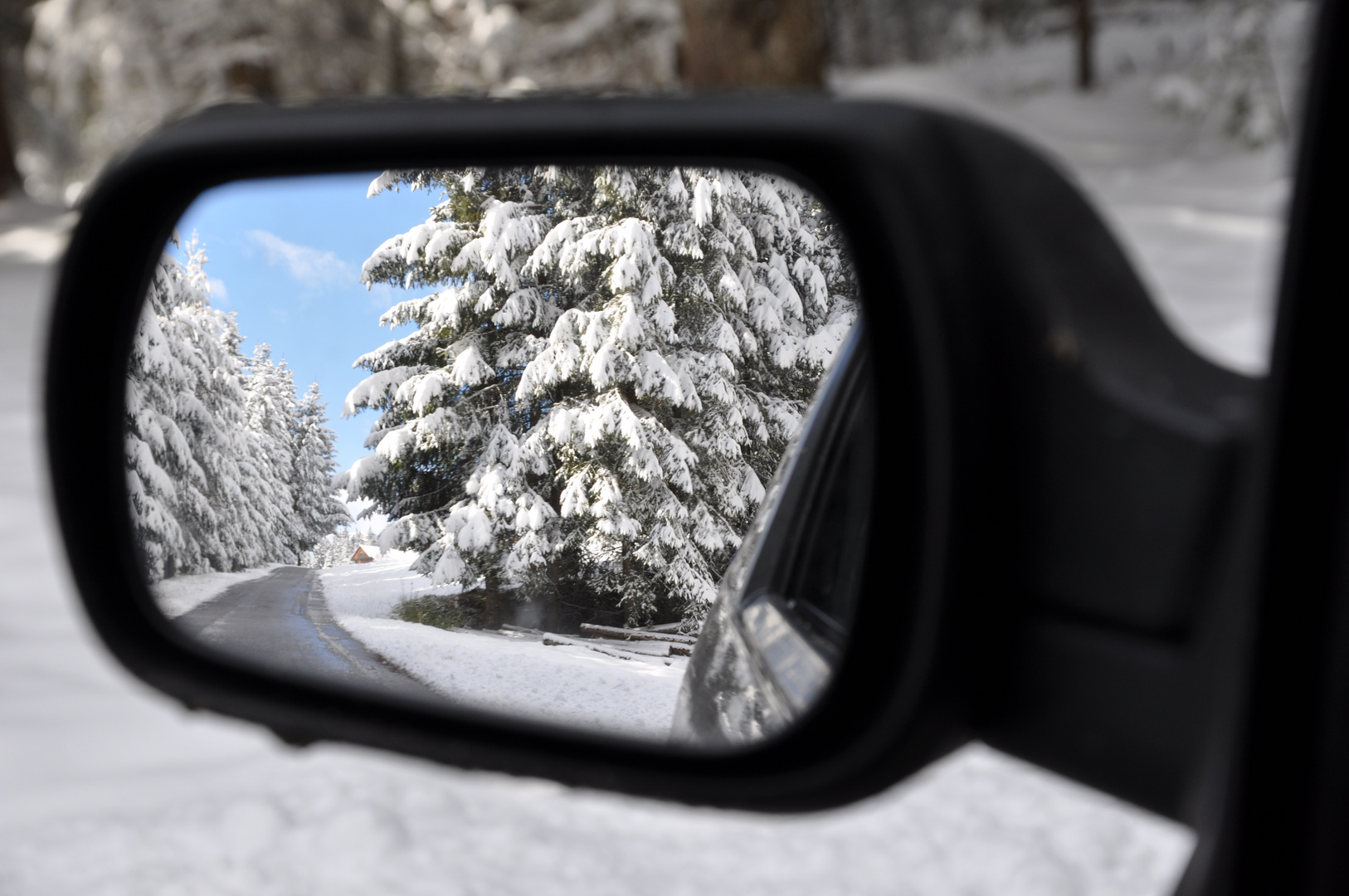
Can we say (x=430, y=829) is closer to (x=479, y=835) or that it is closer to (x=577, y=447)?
(x=479, y=835)

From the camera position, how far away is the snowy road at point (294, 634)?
1049mm

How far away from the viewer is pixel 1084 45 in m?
17.9

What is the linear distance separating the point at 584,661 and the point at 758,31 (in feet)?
25.6

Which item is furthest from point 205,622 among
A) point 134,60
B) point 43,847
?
point 134,60

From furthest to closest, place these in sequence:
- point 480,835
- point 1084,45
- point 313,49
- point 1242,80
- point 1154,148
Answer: point 313,49 < point 1084,45 < point 1154,148 < point 1242,80 < point 480,835

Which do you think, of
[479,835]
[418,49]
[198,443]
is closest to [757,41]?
[479,835]

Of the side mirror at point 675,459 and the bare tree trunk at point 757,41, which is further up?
the bare tree trunk at point 757,41

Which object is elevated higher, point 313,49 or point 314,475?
point 313,49

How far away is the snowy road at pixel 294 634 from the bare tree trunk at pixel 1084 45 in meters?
19.1

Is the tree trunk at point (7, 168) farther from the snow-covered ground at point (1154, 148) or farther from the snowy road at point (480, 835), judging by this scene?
the snowy road at point (480, 835)

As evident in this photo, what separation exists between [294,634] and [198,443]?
0.86ft

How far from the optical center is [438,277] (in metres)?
0.98

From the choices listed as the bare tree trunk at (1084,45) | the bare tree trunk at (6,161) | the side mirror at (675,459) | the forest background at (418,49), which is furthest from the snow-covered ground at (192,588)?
the bare tree trunk at (6,161)

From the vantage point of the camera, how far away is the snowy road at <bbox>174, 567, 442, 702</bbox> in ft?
3.44
